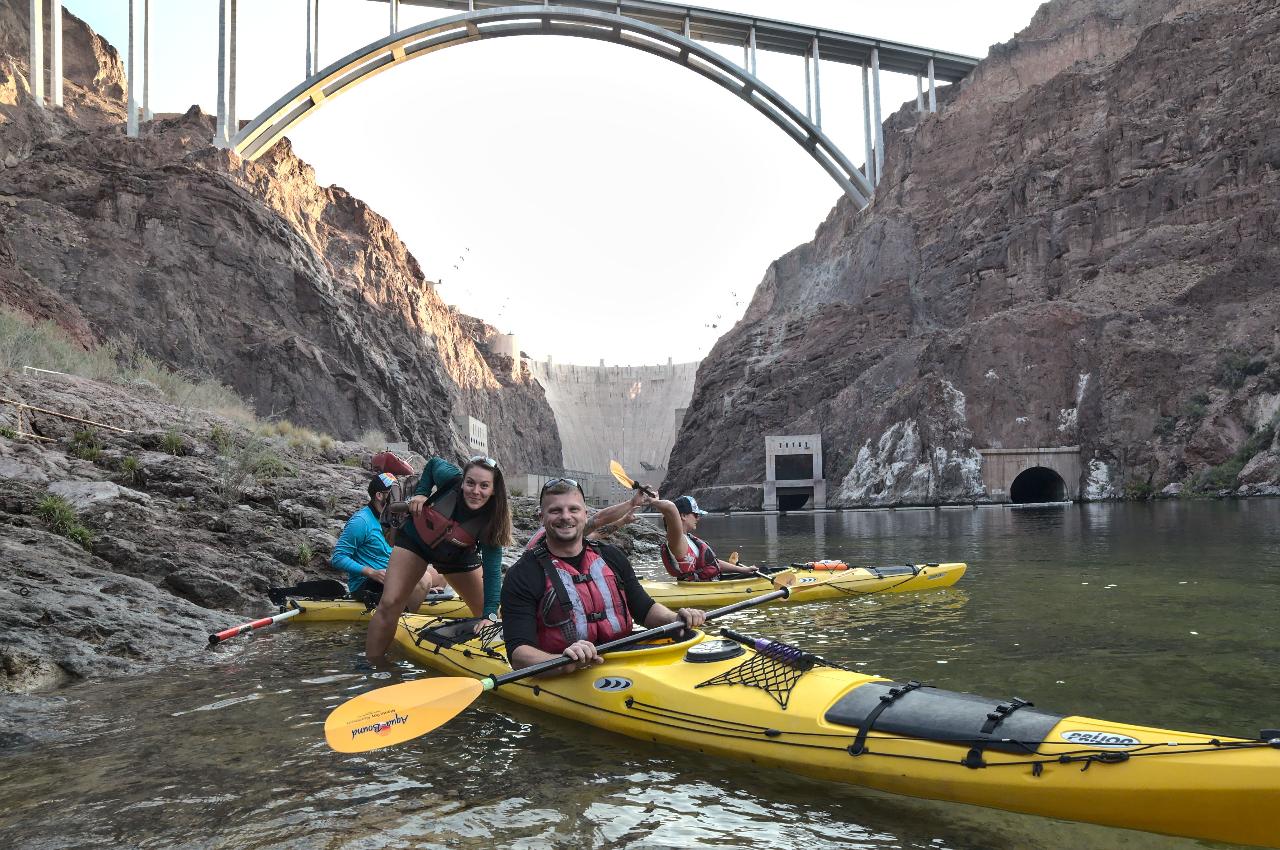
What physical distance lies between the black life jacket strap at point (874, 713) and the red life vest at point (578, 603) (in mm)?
1570

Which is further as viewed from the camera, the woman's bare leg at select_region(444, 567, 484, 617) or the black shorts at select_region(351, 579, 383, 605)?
the black shorts at select_region(351, 579, 383, 605)

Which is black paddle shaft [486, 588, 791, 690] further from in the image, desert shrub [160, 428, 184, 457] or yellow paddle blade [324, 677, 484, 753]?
desert shrub [160, 428, 184, 457]

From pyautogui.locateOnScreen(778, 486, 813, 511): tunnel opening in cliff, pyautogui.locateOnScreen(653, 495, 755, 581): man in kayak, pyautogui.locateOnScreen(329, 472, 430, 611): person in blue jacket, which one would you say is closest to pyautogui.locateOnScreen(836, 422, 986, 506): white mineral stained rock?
pyautogui.locateOnScreen(778, 486, 813, 511): tunnel opening in cliff

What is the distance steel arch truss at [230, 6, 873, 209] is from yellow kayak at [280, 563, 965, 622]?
37469mm

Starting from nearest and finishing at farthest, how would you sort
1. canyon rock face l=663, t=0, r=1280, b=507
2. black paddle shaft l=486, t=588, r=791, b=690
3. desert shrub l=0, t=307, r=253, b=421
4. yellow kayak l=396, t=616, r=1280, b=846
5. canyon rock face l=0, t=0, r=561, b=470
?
yellow kayak l=396, t=616, r=1280, b=846 < black paddle shaft l=486, t=588, r=791, b=690 < desert shrub l=0, t=307, r=253, b=421 < canyon rock face l=0, t=0, r=561, b=470 < canyon rock face l=663, t=0, r=1280, b=507

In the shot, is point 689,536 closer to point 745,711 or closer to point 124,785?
point 745,711

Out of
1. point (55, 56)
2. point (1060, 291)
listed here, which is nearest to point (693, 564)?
point (1060, 291)

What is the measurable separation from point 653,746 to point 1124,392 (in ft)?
117

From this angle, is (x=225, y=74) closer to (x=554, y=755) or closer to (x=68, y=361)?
(x=68, y=361)

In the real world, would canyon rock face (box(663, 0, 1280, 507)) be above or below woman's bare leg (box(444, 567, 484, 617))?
above

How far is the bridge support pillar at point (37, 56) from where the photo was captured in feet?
113

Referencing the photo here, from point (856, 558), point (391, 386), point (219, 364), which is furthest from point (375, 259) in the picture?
point (856, 558)

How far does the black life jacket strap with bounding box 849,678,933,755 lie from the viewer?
138 inches

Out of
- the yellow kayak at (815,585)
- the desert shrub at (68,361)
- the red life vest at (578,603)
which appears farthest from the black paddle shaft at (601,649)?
the desert shrub at (68,361)
